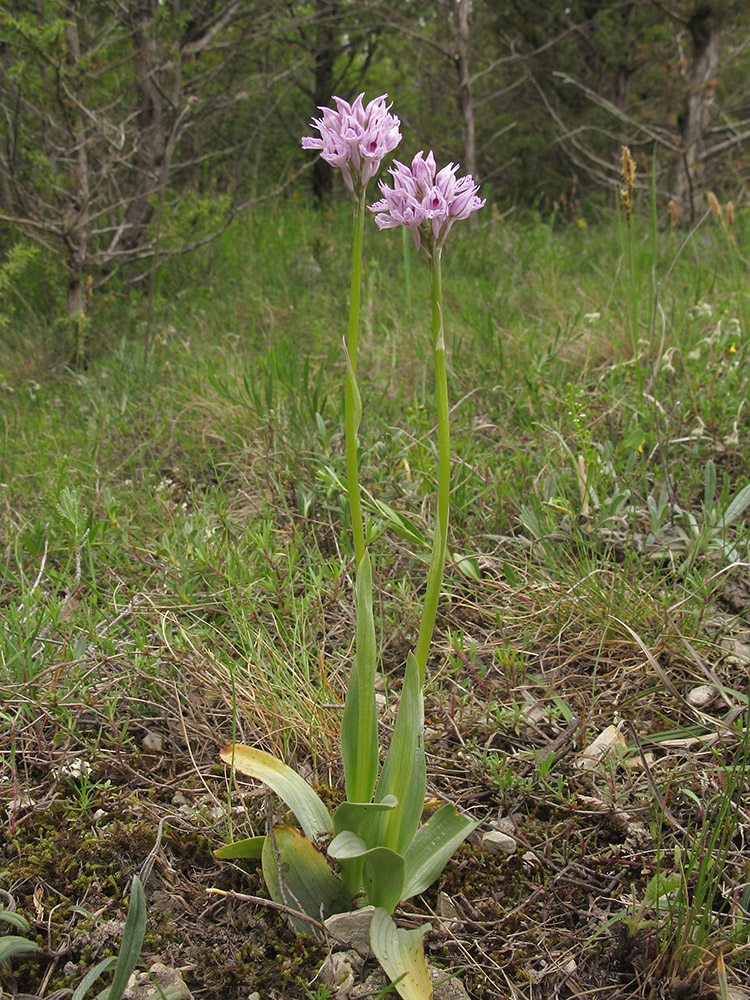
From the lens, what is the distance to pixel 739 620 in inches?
78.6

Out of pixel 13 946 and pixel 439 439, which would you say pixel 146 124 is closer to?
pixel 439 439

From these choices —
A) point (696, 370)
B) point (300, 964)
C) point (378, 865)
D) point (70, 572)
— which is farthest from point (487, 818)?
point (696, 370)

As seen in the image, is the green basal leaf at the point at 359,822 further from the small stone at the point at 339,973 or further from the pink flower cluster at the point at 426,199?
the pink flower cluster at the point at 426,199

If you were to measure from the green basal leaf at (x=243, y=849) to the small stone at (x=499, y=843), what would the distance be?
46 cm

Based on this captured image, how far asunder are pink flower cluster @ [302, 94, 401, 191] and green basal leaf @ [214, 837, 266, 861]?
1.17 m

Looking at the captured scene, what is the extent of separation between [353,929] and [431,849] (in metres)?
0.19

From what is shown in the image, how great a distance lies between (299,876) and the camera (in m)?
1.35

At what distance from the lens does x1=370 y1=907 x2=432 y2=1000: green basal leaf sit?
118 cm

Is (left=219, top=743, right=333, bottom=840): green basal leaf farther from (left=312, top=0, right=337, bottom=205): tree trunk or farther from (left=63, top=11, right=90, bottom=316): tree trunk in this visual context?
(left=312, top=0, right=337, bottom=205): tree trunk

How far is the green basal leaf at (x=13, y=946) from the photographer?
3.82 ft

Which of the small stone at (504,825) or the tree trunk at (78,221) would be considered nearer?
the small stone at (504,825)

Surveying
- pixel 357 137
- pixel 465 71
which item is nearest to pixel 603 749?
pixel 357 137

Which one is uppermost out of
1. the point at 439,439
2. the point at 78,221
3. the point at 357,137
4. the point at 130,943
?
the point at 78,221

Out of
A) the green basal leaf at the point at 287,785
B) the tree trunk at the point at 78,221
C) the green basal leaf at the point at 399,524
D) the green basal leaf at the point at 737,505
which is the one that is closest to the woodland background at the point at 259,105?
the tree trunk at the point at 78,221
